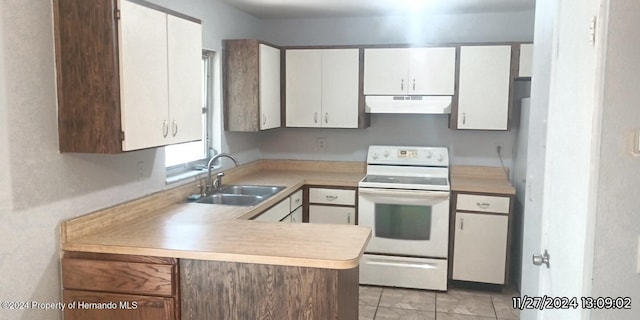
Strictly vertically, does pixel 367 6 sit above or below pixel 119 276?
above

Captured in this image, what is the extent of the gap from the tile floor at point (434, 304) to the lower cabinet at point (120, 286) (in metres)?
1.77

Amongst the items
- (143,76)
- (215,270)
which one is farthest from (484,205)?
(143,76)

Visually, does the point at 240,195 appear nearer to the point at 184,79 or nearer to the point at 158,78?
the point at 184,79

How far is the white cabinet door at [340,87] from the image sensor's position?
4.51 metres

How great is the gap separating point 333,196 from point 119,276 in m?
2.31

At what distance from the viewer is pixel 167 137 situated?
2654 mm

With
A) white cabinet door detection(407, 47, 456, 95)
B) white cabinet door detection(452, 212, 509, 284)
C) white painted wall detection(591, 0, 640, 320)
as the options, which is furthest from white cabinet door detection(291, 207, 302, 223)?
white painted wall detection(591, 0, 640, 320)

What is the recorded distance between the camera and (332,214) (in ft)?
14.4

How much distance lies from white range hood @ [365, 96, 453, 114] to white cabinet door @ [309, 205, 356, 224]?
35.5 inches

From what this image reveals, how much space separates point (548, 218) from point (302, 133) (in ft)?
10.4

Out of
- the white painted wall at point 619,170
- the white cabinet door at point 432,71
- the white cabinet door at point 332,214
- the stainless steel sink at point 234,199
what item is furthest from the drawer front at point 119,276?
the white cabinet door at point 432,71

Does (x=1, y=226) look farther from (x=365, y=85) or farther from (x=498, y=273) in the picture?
(x=498, y=273)

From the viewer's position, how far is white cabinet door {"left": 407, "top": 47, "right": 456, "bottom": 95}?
4.29m

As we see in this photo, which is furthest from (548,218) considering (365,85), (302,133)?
(302,133)
